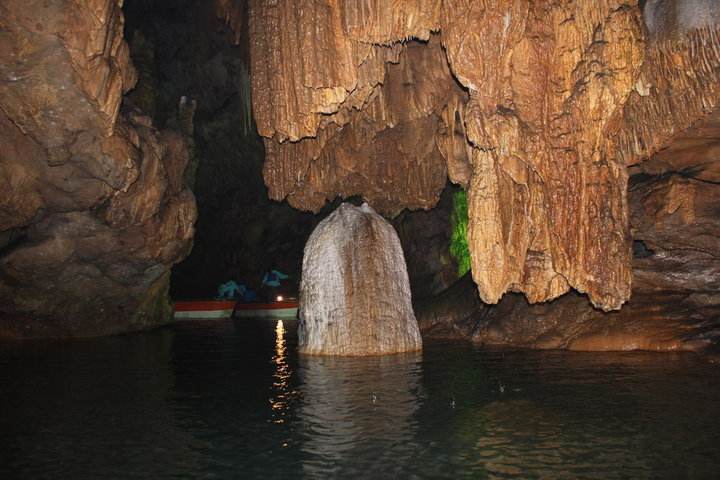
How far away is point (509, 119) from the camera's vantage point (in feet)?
38.3

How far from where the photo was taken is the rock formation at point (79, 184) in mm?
13273

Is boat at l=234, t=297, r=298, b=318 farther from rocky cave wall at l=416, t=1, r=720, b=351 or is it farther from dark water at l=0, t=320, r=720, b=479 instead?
dark water at l=0, t=320, r=720, b=479

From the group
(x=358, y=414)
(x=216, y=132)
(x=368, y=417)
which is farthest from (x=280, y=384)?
(x=216, y=132)

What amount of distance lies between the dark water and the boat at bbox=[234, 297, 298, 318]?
614 inches

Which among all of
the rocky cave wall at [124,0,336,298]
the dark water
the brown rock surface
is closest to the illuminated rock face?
the dark water

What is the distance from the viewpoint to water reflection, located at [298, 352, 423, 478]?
7.25 m

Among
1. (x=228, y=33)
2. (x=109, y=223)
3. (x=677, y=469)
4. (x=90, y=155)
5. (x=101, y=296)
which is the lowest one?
(x=677, y=469)

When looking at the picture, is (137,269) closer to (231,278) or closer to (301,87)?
(301,87)

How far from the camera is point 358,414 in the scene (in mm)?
9344

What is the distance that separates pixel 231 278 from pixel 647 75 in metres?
26.9

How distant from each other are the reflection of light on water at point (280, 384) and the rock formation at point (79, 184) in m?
5.74

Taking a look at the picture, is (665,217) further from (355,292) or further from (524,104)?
(355,292)

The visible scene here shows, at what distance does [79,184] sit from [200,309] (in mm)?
12995

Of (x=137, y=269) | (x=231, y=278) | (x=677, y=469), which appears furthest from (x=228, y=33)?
(x=677, y=469)
